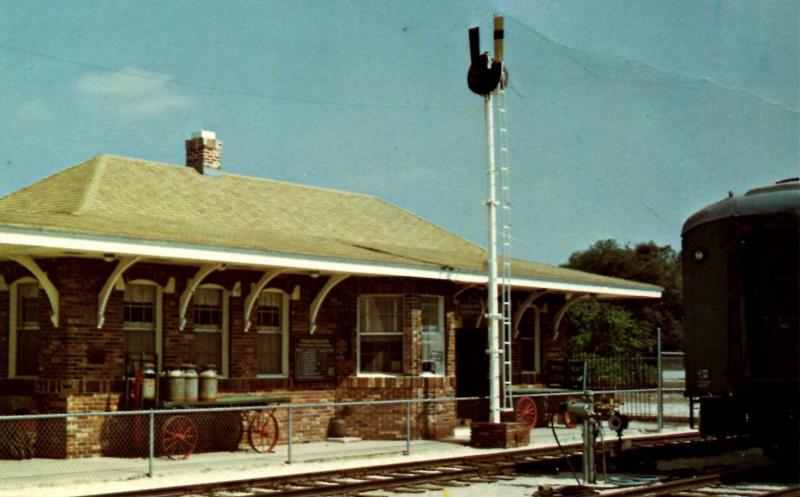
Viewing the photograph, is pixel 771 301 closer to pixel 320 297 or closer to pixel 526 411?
pixel 526 411

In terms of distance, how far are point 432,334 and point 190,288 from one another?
5491 mm

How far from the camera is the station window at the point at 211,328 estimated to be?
64.2 ft

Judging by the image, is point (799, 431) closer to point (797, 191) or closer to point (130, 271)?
point (797, 191)

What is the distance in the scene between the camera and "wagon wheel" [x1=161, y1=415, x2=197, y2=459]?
1723 cm

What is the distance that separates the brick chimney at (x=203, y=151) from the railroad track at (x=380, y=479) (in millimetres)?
10418

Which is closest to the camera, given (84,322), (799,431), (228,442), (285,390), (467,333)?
(799,431)

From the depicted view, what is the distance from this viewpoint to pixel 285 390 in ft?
67.9

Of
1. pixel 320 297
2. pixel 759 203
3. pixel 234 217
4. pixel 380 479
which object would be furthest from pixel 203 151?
pixel 759 203

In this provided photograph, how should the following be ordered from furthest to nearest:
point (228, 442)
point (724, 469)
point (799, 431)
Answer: point (228, 442)
point (724, 469)
point (799, 431)

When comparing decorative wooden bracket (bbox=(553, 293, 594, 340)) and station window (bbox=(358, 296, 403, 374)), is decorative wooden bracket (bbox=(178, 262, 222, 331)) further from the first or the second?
decorative wooden bracket (bbox=(553, 293, 594, 340))

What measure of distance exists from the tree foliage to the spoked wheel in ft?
84.9

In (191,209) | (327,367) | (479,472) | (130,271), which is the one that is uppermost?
(191,209)

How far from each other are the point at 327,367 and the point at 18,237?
817cm

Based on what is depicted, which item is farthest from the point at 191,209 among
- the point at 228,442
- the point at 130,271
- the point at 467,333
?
the point at 467,333
